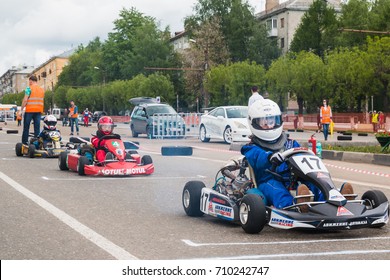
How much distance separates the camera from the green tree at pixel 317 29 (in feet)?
258

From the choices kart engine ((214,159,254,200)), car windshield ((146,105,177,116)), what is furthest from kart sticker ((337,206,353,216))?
car windshield ((146,105,177,116))

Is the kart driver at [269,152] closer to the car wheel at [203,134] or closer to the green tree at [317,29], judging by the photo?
the car wheel at [203,134]

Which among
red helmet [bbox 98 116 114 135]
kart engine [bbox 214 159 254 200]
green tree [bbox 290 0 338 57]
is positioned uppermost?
green tree [bbox 290 0 338 57]

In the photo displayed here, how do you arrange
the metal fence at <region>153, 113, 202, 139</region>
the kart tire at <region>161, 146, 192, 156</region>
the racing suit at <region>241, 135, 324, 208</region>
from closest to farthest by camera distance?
the racing suit at <region>241, 135, 324, 208</region>, the kart tire at <region>161, 146, 192, 156</region>, the metal fence at <region>153, 113, 202, 139</region>

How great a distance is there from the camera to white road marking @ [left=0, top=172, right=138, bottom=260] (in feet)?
20.8

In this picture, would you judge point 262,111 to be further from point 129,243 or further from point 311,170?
point 129,243

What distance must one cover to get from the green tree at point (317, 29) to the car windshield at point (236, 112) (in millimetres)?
51057

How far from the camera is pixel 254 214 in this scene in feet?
24.1

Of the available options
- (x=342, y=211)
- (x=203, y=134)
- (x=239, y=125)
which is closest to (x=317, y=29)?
(x=203, y=134)

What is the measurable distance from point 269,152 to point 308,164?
696 mm

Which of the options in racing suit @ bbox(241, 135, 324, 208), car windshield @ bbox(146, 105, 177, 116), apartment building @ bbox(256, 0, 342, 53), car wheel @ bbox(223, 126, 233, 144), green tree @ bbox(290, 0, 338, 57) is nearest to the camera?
racing suit @ bbox(241, 135, 324, 208)

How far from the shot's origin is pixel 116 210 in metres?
9.38

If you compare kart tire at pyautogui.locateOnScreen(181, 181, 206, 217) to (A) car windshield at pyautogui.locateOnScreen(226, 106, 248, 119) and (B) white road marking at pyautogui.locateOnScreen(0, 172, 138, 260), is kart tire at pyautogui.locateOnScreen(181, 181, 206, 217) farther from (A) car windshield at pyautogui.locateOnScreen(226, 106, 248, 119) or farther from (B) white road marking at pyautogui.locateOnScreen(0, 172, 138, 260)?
(A) car windshield at pyautogui.locateOnScreen(226, 106, 248, 119)

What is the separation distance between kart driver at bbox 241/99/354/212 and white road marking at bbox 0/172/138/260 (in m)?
1.77
